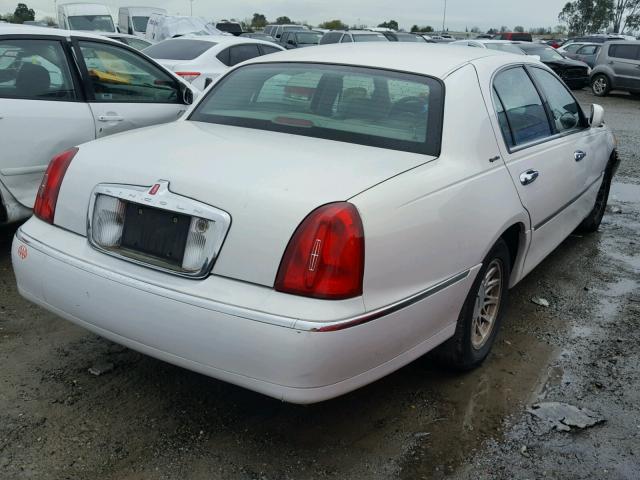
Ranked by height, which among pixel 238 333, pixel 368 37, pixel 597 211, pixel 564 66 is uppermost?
pixel 368 37

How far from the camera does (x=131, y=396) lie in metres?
3.18

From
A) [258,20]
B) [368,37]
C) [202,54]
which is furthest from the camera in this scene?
[258,20]

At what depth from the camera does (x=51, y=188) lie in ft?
10.2

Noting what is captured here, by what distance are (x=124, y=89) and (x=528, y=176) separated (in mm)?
3408

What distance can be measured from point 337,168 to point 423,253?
0.49m

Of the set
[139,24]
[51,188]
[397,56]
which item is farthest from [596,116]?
[139,24]

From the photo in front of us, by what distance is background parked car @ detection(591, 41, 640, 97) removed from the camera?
803 inches

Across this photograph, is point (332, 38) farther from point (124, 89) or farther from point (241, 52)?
point (124, 89)

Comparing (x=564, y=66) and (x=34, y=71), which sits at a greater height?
(x=34, y=71)

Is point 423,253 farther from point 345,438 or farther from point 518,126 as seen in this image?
point 518,126

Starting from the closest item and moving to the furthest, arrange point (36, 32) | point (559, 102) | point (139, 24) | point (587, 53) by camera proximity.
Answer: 1. point (559, 102)
2. point (36, 32)
3. point (587, 53)
4. point (139, 24)

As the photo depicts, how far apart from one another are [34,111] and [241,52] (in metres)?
A: 6.75

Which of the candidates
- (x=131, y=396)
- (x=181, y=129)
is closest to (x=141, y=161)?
(x=181, y=129)

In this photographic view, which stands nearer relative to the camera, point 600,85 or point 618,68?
point 618,68
